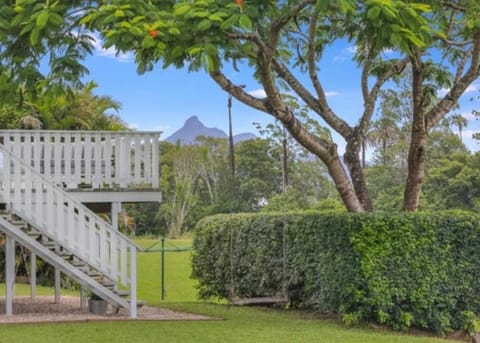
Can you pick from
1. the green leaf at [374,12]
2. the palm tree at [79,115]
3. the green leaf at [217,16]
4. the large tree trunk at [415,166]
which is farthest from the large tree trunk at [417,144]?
the palm tree at [79,115]

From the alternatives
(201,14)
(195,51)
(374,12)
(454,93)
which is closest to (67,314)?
(195,51)

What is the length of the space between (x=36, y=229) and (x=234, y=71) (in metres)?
4.04

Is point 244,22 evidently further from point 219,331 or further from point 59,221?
point 59,221

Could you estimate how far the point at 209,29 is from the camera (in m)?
7.01

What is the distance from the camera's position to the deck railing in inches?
448

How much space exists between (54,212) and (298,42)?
5.61m

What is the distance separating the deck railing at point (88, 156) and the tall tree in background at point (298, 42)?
1824 mm

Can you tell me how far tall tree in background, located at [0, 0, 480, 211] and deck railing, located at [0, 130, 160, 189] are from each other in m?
1.82

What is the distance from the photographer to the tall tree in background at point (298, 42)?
7012mm

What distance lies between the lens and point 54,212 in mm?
10242

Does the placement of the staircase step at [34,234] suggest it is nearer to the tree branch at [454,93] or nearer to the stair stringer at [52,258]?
the stair stringer at [52,258]

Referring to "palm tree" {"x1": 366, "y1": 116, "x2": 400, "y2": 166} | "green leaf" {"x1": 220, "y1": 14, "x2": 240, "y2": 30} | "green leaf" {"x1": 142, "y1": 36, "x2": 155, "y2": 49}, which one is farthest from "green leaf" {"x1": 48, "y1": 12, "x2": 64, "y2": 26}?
"palm tree" {"x1": 366, "y1": 116, "x2": 400, "y2": 166}

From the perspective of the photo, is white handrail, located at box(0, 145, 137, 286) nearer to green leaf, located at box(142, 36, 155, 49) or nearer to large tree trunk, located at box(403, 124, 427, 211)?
green leaf, located at box(142, 36, 155, 49)

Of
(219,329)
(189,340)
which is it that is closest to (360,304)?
(219,329)
